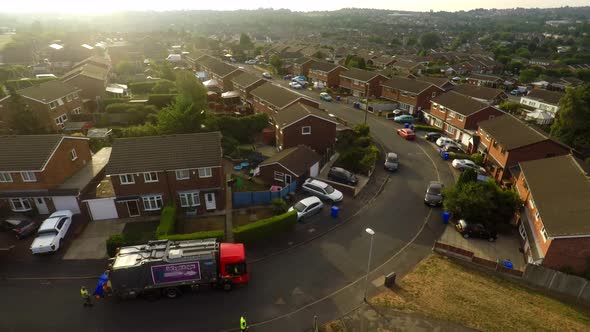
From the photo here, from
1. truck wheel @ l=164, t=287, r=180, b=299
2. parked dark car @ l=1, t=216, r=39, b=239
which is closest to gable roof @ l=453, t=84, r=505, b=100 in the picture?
truck wheel @ l=164, t=287, r=180, b=299

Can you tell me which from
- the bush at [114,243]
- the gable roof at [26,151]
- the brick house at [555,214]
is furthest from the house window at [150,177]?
the brick house at [555,214]

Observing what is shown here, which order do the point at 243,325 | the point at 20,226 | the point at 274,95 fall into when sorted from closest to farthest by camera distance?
the point at 243,325 < the point at 20,226 < the point at 274,95

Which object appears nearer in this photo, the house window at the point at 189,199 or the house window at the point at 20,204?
the house window at the point at 20,204

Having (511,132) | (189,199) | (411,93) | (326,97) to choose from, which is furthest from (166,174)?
(411,93)

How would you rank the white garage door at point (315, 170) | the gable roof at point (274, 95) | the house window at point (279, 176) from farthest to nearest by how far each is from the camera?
the gable roof at point (274, 95) < the white garage door at point (315, 170) < the house window at point (279, 176)

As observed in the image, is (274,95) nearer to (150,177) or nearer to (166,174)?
(166,174)

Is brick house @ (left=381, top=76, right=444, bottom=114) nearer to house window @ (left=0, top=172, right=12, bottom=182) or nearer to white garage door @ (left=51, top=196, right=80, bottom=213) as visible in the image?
white garage door @ (left=51, top=196, right=80, bottom=213)

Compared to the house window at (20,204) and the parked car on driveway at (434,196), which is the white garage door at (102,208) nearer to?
the house window at (20,204)
